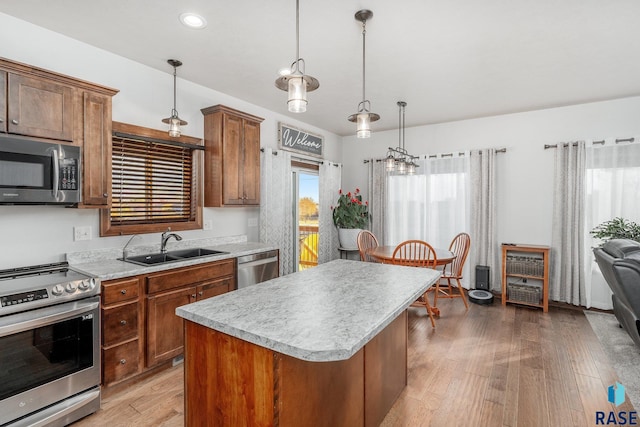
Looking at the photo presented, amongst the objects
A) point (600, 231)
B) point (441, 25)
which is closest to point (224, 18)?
point (441, 25)

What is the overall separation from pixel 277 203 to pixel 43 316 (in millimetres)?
2764

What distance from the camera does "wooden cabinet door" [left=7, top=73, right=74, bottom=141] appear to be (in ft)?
6.71

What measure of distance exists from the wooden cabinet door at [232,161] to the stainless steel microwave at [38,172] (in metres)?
Result: 1.35

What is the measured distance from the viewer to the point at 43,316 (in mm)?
1910

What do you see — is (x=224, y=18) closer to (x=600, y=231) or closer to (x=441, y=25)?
(x=441, y=25)

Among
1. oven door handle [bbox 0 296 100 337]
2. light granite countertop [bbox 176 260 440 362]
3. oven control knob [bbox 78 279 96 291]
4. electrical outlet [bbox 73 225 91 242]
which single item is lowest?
oven door handle [bbox 0 296 100 337]

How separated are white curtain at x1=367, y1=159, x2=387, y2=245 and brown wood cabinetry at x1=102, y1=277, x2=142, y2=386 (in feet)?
13.1

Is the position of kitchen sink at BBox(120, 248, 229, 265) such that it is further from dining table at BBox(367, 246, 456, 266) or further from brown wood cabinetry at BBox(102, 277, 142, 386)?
dining table at BBox(367, 246, 456, 266)

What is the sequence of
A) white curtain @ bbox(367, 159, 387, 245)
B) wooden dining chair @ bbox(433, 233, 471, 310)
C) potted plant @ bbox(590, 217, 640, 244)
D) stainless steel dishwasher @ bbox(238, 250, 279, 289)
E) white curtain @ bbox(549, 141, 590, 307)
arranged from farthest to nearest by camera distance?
white curtain @ bbox(367, 159, 387, 245) → white curtain @ bbox(549, 141, 590, 307) → wooden dining chair @ bbox(433, 233, 471, 310) → potted plant @ bbox(590, 217, 640, 244) → stainless steel dishwasher @ bbox(238, 250, 279, 289)

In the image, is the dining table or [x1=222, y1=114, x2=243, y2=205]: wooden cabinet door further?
the dining table

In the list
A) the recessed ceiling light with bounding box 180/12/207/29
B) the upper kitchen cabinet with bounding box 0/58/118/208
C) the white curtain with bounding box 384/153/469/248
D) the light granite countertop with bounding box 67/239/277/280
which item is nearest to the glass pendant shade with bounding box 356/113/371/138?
the recessed ceiling light with bounding box 180/12/207/29

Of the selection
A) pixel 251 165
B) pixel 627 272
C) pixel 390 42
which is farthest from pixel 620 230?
pixel 251 165

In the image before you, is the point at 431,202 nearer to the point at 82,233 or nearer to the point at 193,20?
the point at 193,20

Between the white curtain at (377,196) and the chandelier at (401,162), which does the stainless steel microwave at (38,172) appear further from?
the white curtain at (377,196)
